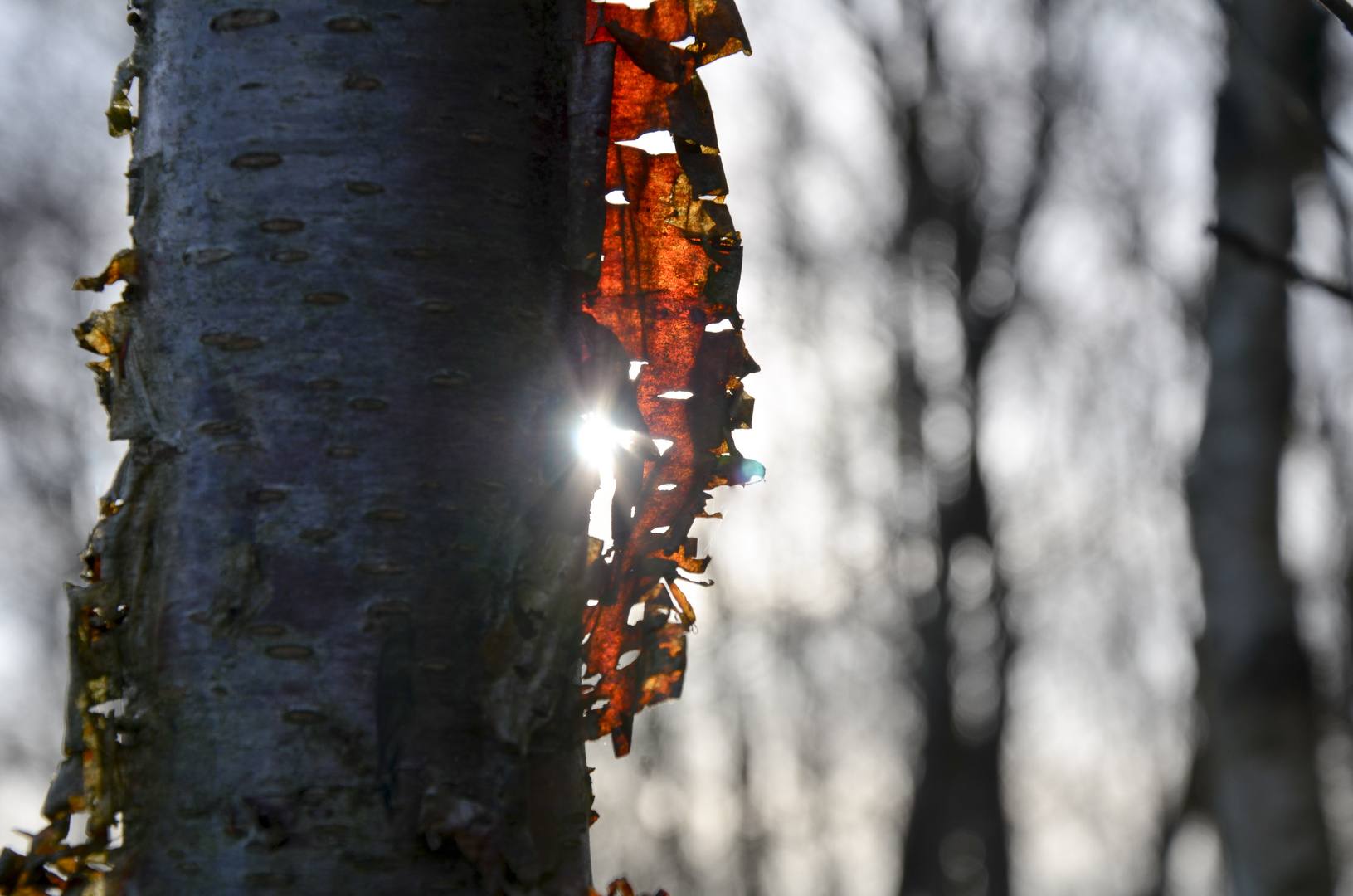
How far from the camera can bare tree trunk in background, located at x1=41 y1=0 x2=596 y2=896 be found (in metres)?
0.78

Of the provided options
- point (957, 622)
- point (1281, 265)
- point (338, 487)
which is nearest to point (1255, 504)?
point (1281, 265)

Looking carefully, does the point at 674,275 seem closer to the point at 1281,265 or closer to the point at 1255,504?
the point at 1281,265

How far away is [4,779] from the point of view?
35.9 feet

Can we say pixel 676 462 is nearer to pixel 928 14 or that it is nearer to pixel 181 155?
pixel 181 155

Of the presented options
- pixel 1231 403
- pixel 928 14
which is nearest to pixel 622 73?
pixel 1231 403

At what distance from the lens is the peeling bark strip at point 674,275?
1107 mm

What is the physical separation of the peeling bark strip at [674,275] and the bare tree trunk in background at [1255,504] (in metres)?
1.16

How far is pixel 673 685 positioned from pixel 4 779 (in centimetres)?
1282

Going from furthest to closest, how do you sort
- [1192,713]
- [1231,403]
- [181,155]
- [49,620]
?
[1192,713] < [49,620] < [1231,403] < [181,155]

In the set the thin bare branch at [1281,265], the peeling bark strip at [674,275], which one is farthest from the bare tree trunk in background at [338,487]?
the thin bare branch at [1281,265]

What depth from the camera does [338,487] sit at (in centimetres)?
81

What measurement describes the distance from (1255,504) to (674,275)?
57.8 inches

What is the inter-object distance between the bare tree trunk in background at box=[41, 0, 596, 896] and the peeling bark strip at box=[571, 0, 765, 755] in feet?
0.71

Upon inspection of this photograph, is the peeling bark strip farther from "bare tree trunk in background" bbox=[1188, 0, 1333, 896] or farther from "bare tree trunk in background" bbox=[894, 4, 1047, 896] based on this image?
"bare tree trunk in background" bbox=[894, 4, 1047, 896]
